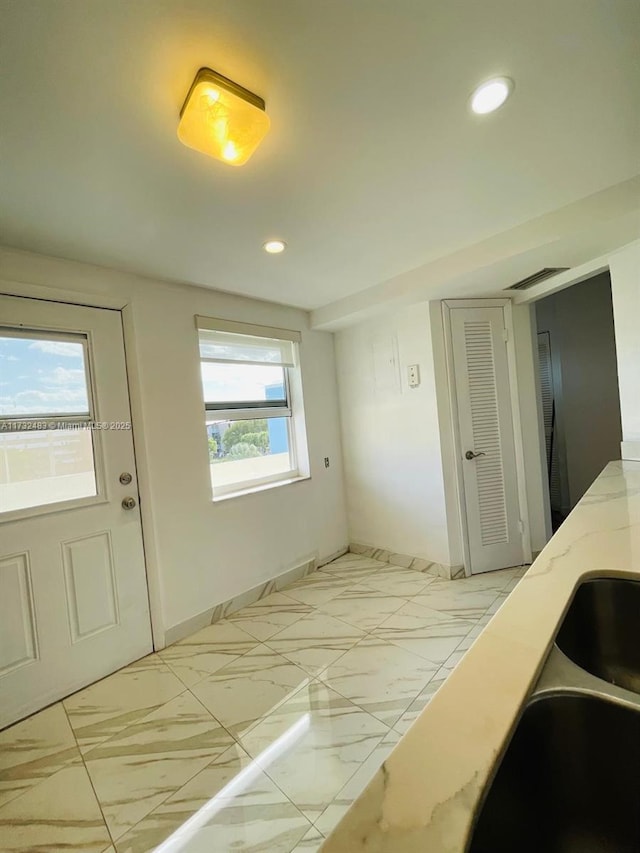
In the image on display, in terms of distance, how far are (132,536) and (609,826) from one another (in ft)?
7.19

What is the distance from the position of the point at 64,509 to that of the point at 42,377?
0.67 m

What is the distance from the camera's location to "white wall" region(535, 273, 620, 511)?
3.55m

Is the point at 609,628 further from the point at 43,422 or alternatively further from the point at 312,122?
the point at 43,422

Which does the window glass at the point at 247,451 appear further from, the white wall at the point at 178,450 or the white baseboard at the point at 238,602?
the white baseboard at the point at 238,602

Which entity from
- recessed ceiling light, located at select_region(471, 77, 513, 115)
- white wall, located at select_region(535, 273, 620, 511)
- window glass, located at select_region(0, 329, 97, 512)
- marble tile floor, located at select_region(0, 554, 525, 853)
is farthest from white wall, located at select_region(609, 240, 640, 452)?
window glass, located at select_region(0, 329, 97, 512)

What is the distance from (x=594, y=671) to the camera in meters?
0.93

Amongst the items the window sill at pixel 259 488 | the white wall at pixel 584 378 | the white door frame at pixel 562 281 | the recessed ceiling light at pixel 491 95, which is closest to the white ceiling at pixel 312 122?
the recessed ceiling light at pixel 491 95

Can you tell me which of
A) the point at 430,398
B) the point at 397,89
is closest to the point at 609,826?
the point at 397,89

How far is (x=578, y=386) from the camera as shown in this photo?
3.72 m

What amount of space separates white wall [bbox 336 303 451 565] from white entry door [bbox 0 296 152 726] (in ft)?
6.15

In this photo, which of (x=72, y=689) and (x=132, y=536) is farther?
(x=132, y=536)

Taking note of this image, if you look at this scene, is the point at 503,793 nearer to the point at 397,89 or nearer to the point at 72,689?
the point at 397,89

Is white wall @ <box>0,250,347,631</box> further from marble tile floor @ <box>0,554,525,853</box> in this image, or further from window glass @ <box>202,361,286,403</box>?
marble tile floor @ <box>0,554,525,853</box>

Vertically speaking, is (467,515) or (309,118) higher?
Answer: (309,118)
